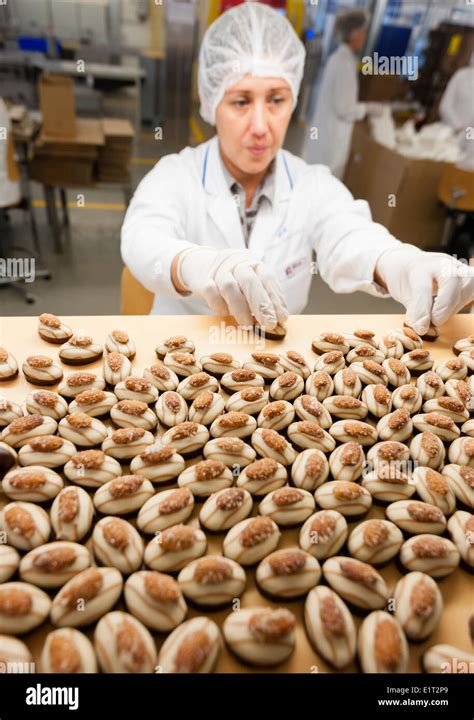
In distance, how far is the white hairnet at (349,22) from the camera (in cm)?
247

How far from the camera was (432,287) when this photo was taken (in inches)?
62.4

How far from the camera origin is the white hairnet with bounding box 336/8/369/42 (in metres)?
2.47

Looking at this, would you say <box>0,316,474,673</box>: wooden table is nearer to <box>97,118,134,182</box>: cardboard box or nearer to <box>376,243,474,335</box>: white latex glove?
<box>376,243,474,335</box>: white latex glove

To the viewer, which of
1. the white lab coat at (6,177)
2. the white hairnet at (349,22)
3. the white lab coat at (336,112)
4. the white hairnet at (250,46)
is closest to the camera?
the white hairnet at (250,46)

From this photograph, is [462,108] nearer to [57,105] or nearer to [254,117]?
[254,117]

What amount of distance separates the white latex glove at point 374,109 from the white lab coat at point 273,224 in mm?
1948

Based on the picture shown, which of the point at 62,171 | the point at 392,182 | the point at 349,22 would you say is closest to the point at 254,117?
the point at 349,22

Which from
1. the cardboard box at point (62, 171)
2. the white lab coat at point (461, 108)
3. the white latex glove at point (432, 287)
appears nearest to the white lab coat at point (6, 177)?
the cardboard box at point (62, 171)

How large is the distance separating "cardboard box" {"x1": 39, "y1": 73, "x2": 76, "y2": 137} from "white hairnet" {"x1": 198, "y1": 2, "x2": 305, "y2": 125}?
0.99 metres

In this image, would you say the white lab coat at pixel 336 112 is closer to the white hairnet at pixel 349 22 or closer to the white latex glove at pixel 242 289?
the white hairnet at pixel 349 22

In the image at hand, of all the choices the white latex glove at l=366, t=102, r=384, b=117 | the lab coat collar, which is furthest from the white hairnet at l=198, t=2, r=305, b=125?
the white latex glove at l=366, t=102, r=384, b=117

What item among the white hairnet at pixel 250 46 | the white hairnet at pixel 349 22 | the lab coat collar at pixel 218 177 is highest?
the white hairnet at pixel 349 22

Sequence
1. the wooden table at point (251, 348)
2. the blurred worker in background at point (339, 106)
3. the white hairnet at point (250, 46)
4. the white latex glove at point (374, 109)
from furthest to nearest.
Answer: the white latex glove at point (374, 109) → the blurred worker in background at point (339, 106) → the white hairnet at point (250, 46) → the wooden table at point (251, 348)

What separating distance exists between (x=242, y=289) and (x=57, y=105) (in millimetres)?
2025
